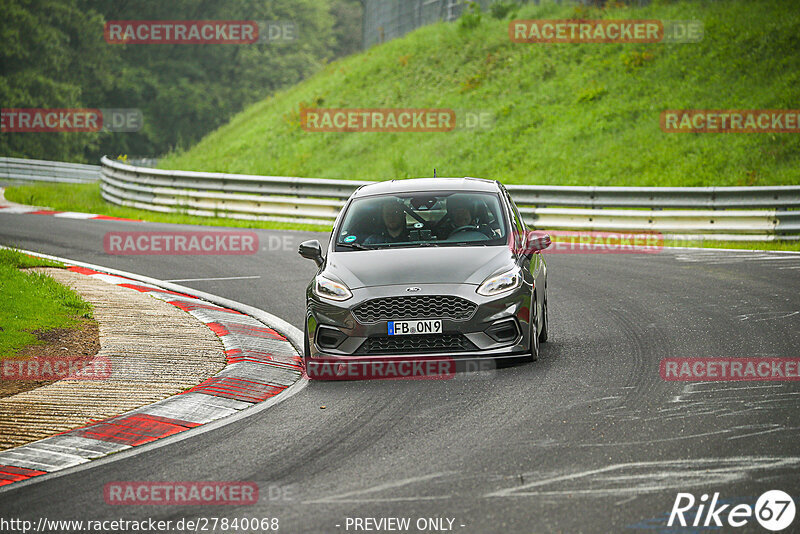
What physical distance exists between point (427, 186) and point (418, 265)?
5.32ft

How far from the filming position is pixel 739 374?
8531mm

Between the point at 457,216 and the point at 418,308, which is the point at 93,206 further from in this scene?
the point at 418,308

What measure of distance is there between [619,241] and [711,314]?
28.1ft

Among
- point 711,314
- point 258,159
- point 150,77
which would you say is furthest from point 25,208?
point 150,77

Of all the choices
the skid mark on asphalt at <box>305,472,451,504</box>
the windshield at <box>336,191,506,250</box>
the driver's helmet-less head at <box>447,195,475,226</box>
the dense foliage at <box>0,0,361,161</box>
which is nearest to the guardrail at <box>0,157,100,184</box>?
the dense foliage at <box>0,0,361,161</box>

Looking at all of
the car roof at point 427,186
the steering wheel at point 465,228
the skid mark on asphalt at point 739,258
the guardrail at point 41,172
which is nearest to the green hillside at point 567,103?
the guardrail at point 41,172

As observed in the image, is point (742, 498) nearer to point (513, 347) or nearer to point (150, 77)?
point (513, 347)

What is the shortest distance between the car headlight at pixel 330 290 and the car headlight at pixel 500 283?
116 cm

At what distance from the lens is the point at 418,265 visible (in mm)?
9000

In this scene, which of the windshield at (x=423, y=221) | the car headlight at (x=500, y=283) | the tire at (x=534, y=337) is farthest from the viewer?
the windshield at (x=423, y=221)

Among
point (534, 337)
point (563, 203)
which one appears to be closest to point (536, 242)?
point (534, 337)

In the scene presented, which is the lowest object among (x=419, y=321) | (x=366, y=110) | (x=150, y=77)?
(x=419, y=321)

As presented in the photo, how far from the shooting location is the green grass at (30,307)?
10.1m

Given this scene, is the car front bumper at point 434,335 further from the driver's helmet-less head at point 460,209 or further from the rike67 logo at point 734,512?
the rike67 logo at point 734,512
